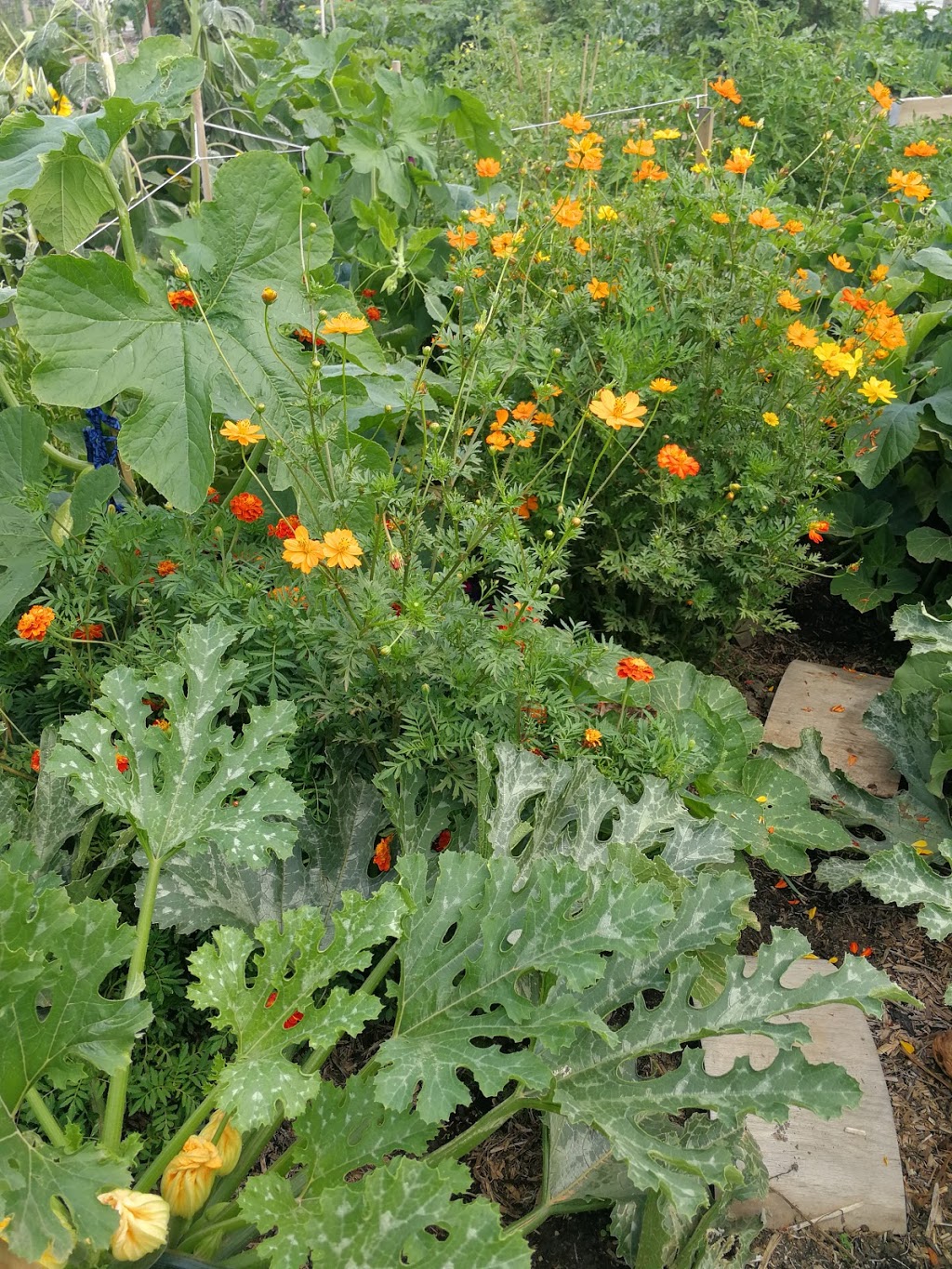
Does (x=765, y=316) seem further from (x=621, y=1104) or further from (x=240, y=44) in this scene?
(x=240, y=44)

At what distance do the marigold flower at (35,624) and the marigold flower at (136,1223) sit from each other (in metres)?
0.83

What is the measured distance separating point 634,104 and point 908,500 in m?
3.24

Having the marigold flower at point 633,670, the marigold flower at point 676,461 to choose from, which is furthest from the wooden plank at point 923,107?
the marigold flower at point 633,670

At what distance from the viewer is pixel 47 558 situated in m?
1.78

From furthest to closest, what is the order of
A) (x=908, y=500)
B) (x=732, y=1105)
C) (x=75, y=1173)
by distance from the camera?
(x=908, y=500), (x=732, y=1105), (x=75, y=1173)

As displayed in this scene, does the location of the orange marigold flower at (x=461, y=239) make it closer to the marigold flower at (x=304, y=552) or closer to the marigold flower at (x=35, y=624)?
the marigold flower at (x=304, y=552)

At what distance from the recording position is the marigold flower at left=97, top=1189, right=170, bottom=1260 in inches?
42.7

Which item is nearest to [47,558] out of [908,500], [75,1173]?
[75,1173]

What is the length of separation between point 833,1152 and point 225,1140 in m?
1.02

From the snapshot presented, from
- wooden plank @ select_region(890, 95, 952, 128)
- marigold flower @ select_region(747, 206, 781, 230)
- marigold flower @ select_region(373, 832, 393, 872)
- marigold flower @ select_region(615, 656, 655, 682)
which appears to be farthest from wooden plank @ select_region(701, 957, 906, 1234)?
wooden plank @ select_region(890, 95, 952, 128)

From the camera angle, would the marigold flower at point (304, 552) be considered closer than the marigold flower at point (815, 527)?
Yes

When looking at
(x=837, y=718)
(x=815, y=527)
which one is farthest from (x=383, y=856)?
(x=837, y=718)

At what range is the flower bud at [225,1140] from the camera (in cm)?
126

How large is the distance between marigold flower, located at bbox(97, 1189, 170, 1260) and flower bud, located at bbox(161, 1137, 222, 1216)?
0.09 metres
